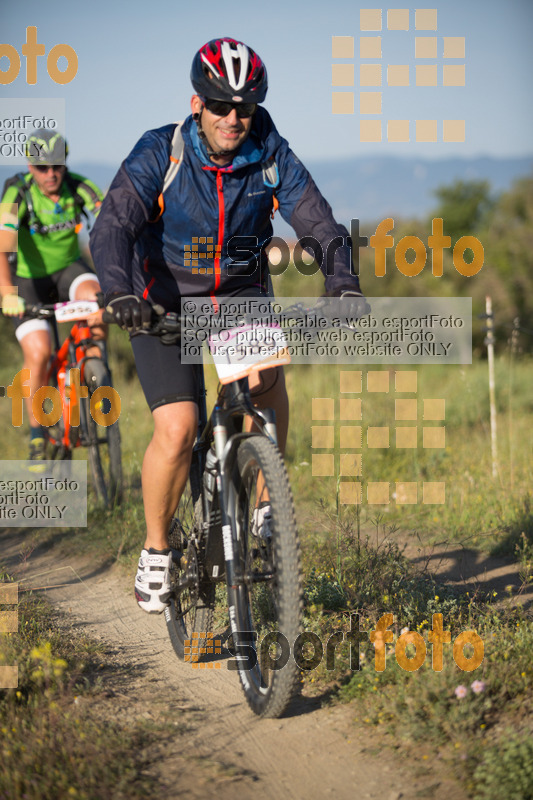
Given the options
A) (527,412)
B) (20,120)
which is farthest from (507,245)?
(20,120)

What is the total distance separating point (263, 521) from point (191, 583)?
1.81ft

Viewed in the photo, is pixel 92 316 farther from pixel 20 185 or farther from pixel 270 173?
pixel 270 173

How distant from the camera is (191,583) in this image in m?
3.28

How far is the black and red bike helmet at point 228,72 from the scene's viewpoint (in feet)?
9.71

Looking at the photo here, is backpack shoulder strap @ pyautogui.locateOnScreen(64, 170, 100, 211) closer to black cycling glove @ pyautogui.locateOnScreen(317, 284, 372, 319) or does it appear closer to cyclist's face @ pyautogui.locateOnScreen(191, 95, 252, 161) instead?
cyclist's face @ pyautogui.locateOnScreen(191, 95, 252, 161)

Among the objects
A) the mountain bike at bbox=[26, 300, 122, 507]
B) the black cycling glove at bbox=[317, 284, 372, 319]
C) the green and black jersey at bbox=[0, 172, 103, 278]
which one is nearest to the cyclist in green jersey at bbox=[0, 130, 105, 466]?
the green and black jersey at bbox=[0, 172, 103, 278]

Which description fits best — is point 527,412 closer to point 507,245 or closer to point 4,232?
point 4,232

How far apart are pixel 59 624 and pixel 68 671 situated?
0.71 m

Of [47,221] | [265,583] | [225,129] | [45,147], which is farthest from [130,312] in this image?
[47,221]

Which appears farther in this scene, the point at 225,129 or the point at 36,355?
the point at 36,355

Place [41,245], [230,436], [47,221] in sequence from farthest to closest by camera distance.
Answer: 1. [41,245]
2. [47,221]
3. [230,436]

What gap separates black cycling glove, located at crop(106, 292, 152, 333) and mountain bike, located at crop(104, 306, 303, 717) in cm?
6

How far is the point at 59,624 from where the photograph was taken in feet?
12.6

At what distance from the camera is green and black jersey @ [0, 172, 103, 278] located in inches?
229
